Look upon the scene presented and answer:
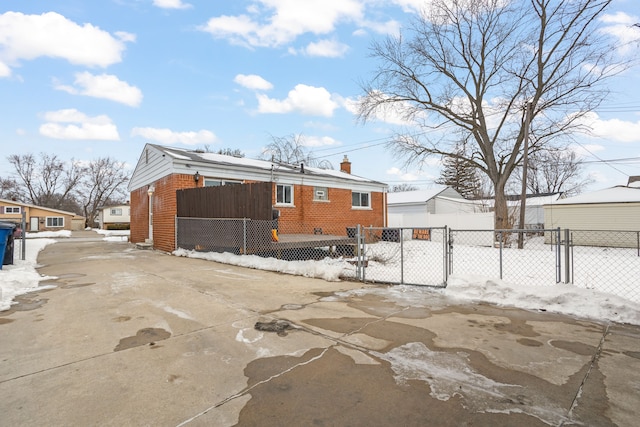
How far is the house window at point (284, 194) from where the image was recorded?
1593 centimetres

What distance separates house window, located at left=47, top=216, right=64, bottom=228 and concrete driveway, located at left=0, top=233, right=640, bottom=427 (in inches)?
2100

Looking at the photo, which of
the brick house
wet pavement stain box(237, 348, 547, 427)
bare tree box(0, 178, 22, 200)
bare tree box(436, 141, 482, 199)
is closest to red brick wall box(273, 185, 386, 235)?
the brick house

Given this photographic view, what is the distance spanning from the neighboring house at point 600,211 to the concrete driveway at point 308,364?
21578 mm

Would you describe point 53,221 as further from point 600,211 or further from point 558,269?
point 600,211

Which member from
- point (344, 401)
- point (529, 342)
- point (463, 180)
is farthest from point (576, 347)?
point (463, 180)

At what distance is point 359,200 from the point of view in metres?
19.8

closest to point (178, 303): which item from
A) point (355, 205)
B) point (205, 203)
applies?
point (205, 203)

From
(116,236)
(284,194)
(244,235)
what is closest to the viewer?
(244,235)

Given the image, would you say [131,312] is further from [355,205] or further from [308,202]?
[355,205]

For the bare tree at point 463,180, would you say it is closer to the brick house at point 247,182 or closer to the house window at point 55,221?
the brick house at point 247,182

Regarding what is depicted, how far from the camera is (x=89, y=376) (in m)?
2.94

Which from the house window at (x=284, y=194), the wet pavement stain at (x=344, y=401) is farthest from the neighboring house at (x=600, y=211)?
the wet pavement stain at (x=344, y=401)

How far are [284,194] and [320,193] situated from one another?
225cm

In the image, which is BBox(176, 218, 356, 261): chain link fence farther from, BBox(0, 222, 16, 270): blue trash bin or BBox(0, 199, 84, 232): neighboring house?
BBox(0, 199, 84, 232): neighboring house
